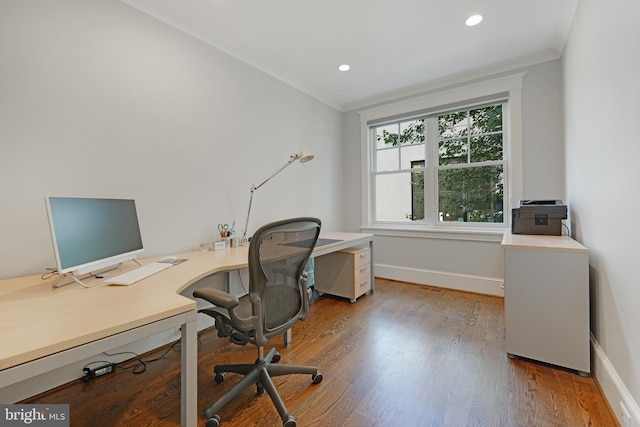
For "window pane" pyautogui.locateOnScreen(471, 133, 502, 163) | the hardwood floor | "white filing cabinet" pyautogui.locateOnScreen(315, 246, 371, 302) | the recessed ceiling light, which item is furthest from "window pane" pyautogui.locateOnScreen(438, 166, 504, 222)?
the recessed ceiling light

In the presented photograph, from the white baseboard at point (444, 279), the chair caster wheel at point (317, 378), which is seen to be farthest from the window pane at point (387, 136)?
the chair caster wheel at point (317, 378)

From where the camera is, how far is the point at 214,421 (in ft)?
4.21

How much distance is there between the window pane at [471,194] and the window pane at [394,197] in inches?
14.3

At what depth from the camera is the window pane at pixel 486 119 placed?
10.6 feet

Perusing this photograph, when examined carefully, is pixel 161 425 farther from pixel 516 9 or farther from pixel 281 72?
pixel 516 9

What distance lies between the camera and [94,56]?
1817 mm

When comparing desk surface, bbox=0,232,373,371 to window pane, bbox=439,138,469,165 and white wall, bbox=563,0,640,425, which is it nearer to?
white wall, bbox=563,0,640,425

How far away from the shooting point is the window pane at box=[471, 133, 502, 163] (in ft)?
10.6

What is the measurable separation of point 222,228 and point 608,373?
277 cm

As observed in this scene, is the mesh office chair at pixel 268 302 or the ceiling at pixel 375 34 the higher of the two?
the ceiling at pixel 375 34

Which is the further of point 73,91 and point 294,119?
point 294,119

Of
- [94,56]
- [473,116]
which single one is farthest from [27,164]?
[473,116]

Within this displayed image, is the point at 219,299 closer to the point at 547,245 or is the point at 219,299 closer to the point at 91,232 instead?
the point at 91,232

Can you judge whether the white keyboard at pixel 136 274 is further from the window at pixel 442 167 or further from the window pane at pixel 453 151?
the window pane at pixel 453 151
